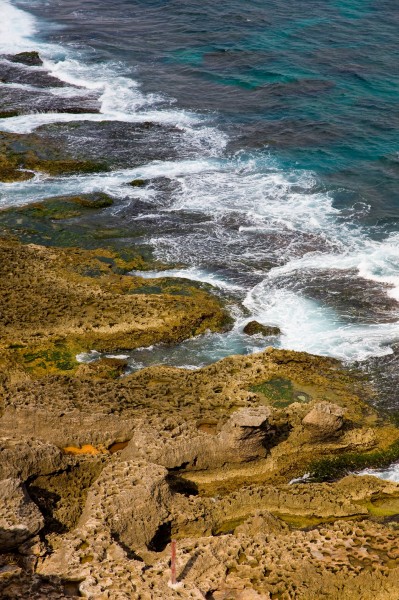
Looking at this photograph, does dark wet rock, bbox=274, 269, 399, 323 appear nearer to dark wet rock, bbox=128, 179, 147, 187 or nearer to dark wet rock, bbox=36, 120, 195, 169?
dark wet rock, bbox=128, 179, 147, 187

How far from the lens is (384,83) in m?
60.5

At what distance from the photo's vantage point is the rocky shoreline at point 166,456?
19.6 meters

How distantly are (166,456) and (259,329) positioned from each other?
416 inches

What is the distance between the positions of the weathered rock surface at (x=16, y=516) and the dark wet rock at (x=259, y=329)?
46.4 feet

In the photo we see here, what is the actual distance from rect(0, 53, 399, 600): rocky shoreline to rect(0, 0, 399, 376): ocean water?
7.86 feet

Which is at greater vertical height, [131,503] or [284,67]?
[284,67]

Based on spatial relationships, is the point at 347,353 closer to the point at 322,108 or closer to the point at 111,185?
the point at 111,185

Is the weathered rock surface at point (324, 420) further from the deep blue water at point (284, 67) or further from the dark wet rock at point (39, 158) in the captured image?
the dark wet rock at point (39, 158)

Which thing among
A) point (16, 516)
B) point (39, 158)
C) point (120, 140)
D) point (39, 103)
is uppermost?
point (39, 103)

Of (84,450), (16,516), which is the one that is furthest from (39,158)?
(16,516)

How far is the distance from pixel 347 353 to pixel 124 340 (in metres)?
9.39

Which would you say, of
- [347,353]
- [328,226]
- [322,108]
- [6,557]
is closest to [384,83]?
[322,108]

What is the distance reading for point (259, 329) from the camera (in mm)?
33219

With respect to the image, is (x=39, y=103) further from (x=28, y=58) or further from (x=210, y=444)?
(x=210, y=444)
